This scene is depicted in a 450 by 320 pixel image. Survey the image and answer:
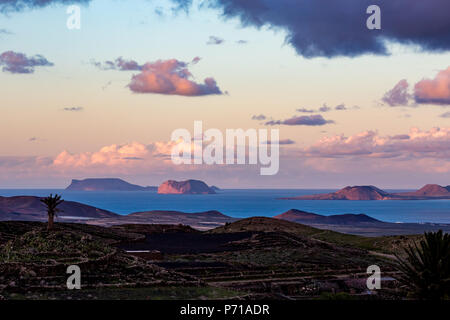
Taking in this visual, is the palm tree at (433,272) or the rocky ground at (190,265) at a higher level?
the palm tree at (433,272)

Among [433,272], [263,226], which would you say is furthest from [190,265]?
[263,226]

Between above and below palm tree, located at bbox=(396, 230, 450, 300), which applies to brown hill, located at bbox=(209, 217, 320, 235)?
below

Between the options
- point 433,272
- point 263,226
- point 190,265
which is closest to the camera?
point 433,272

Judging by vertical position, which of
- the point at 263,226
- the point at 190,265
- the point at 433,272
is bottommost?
the point at 190,265

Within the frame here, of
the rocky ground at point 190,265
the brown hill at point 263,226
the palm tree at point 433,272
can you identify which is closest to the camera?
the palm tree at point 433,272

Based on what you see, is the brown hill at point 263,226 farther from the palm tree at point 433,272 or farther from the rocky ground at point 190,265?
the palm tree at point 433,272

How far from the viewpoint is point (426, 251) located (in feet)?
105

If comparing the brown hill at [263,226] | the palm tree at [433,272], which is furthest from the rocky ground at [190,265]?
the brown hill at [263,226]

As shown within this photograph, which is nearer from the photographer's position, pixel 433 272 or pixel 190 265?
pixel 433 272

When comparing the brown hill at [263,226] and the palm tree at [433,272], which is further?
the brown hill at [263,226]

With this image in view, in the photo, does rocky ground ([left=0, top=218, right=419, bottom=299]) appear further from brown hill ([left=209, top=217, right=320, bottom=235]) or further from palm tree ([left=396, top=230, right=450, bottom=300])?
brown hill ([left=209, top=217, right=320, bottom=235])

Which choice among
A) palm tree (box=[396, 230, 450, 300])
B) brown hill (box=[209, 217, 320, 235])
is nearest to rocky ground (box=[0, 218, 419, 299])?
palm tree (box=[396, 230, 450, 300])

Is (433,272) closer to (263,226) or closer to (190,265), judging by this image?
(190,265)
